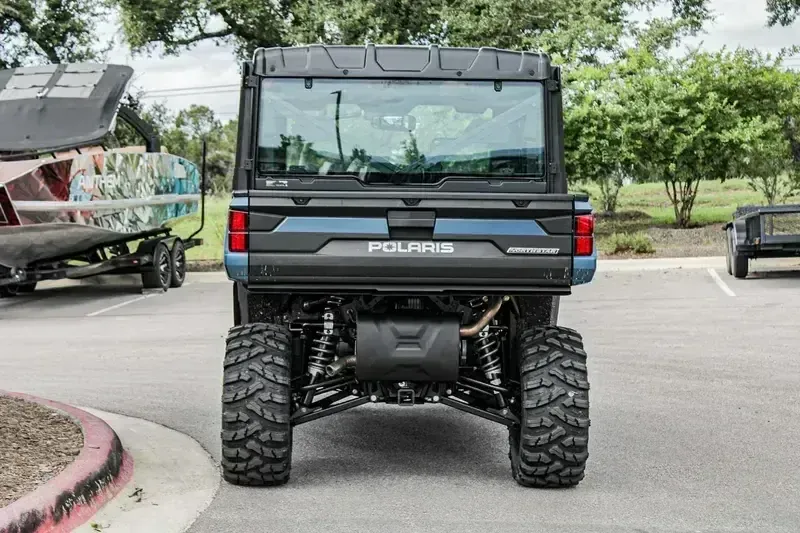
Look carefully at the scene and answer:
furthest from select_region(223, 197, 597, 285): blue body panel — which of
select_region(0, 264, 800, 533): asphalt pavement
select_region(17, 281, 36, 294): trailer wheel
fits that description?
select_region(17, 281, 36, 294): trailer wheel

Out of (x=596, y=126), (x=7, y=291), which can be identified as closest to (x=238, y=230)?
(x=7, y=291)

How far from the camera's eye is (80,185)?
55.7 ft

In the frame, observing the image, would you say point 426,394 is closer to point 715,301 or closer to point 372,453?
point 372,453

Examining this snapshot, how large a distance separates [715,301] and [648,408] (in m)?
8.15

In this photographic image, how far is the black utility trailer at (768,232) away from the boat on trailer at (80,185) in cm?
791

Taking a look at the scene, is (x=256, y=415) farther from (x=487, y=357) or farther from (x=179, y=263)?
(x=179, y=263)

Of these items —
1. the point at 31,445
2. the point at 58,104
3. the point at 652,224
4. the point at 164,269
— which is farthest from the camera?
the point at 652,224

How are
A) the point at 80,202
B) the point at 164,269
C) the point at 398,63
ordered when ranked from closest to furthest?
the point at 398,63 < the point at 80,202 < the point at 164,269

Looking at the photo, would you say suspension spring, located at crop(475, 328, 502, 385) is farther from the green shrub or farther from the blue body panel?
the green shrub

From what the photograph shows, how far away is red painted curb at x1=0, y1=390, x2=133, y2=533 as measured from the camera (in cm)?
546

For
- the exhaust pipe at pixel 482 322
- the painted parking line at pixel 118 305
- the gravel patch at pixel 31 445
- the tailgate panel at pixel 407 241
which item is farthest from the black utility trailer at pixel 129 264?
the exhaust pipe at pixel 482 322

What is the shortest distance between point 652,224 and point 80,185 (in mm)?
16454

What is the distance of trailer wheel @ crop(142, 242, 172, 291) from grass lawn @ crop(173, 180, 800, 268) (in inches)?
64.9

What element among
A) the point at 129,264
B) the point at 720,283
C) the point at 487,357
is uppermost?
the point at 487,357
